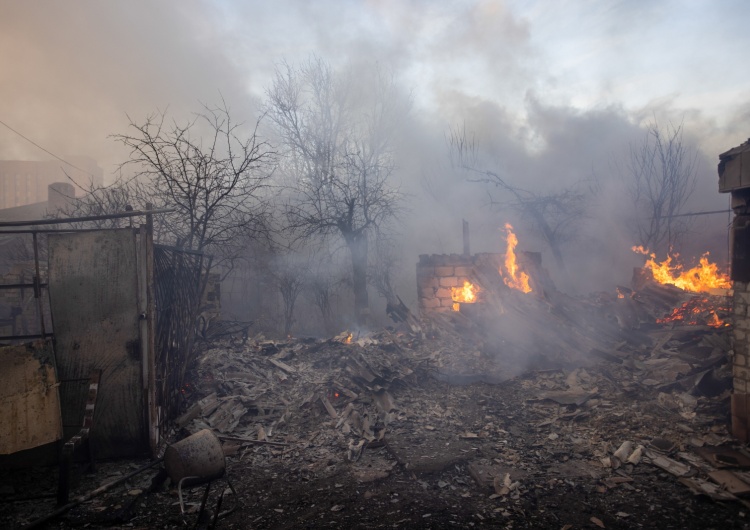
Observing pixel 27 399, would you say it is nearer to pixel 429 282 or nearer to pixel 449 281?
pixel 429 282

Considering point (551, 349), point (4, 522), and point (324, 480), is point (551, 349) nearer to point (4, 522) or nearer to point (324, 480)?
point (324, 480)

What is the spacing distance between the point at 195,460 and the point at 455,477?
296 cm

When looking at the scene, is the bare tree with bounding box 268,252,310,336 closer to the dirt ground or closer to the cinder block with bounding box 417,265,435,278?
the cinder block with bounding box 417,265,435,278

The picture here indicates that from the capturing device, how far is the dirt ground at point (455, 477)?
4.09 meters

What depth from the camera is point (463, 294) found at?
40.5ft

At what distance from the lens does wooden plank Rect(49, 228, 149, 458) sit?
4.89m

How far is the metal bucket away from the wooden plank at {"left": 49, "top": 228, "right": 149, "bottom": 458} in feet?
2.50

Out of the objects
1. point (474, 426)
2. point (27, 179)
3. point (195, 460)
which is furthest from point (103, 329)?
point (27, 179)

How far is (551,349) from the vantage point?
9.26 meters

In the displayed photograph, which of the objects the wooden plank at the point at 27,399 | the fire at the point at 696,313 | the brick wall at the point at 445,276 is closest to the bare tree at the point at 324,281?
the brick wall at the point at 445,276

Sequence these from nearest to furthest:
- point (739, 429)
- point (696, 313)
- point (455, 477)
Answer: point (455, 477), point (739, 429), point (696, 313)

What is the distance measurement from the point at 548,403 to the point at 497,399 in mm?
841

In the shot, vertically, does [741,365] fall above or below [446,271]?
below

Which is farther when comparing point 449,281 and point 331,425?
point 449,281
